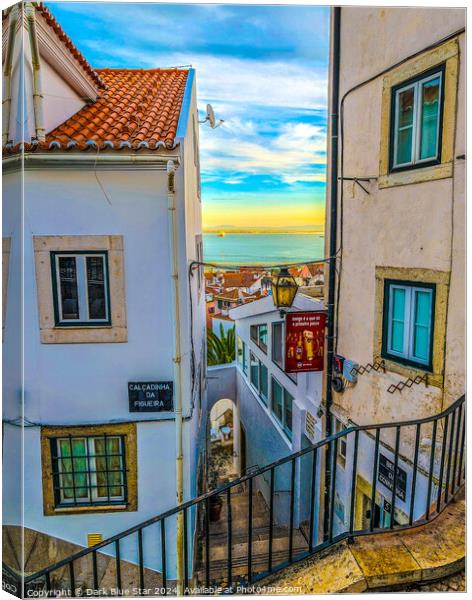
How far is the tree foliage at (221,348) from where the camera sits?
4008mm

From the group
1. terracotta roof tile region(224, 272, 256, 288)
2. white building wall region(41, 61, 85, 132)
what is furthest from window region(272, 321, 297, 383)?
white building wall region(41, 61, 85, 132)

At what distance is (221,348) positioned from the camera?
167 inches

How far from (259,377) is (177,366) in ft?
6.89

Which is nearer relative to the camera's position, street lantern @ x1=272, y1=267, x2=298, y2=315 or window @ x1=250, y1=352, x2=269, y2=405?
street lantern @ x1=272, y1=267, x2=298, y2=315

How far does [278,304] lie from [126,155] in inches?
60.2

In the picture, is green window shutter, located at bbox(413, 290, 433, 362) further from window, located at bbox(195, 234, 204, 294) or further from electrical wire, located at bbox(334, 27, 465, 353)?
window, located at bbox(195, 234, 204, 294)

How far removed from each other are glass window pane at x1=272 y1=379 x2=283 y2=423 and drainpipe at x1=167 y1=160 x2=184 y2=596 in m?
1.84

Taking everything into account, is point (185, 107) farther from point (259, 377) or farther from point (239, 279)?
point (259, 377)

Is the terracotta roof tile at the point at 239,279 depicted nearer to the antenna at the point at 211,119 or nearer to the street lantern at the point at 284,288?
the street lantern at the point at 284,288

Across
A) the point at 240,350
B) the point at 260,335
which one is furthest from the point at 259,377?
the point at 260,335

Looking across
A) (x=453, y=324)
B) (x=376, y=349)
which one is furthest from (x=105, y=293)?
(x=453, y=324)

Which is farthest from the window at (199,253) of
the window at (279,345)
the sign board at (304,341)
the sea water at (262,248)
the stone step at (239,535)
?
the stone step at (239,535)

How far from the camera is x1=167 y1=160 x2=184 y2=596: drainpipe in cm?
236

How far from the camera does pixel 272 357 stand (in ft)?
12.8
